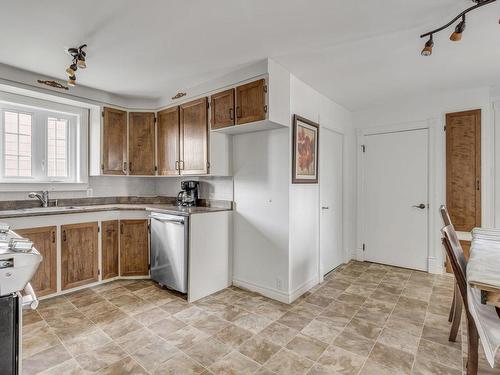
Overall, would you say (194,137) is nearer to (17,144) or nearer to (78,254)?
(78,254)

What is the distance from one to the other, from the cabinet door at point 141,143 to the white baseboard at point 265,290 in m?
1.98

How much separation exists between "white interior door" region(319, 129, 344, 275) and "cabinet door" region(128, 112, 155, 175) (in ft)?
7.79

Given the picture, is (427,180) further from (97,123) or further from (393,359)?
(97,123)

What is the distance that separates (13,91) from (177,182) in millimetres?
2131

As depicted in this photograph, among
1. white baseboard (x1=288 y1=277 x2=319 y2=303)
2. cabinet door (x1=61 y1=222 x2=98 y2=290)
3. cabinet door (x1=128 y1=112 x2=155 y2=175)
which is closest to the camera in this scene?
white baseboard (x1=288 y1=277 x2=319 y2=303)

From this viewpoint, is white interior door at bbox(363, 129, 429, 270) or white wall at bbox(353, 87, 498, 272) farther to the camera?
white interior door at bbox(363, 129, 429, 270)

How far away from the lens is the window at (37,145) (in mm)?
3115

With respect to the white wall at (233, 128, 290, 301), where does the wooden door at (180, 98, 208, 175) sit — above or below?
above

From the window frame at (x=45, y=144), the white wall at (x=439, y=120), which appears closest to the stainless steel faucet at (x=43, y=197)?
the window frame at (x=45, y=144)

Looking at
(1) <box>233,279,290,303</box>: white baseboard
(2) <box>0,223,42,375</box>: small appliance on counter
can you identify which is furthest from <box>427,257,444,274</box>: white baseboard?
(2) <box>0,223,42,375</box>: small appliance on counter

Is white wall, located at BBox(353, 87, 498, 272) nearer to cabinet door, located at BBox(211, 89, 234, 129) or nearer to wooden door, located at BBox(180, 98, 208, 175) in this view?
cabinet door, located at BBox(211, 89, 234, 129)

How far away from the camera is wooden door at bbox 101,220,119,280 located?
3.31 m

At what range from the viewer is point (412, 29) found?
2.09 metres

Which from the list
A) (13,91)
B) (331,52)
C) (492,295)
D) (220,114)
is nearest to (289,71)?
(331,52)
